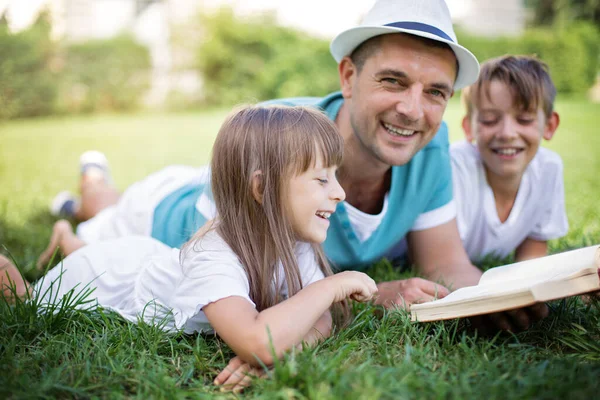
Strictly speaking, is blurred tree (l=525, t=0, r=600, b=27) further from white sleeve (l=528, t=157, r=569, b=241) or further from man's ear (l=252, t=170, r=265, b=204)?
man's ear (l=252, t=170, r=265, b=204)

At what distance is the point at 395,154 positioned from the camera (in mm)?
2783

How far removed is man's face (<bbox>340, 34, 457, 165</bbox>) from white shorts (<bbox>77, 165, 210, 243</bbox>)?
1195 mm

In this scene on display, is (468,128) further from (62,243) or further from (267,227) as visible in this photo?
(62,243)

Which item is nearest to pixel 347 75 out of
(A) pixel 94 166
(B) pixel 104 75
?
(A) pixel 94 166

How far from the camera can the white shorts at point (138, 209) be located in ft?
11.7

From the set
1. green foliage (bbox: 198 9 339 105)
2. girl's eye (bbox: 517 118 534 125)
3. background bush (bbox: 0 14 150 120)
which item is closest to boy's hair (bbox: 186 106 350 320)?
girl's eye (bbox: 517 118 534 125)

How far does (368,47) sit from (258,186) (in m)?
Result: 1.05

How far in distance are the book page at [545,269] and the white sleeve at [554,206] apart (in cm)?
123

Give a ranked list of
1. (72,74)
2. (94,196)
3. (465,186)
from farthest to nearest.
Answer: (72,74), (94,196), (465,186)

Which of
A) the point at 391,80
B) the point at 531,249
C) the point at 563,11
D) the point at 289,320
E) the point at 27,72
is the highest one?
the point at 563,11

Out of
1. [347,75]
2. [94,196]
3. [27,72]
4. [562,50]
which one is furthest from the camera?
[562,50]

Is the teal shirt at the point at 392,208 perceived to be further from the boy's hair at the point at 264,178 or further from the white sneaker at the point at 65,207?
the white sneaker at the point at 65,207

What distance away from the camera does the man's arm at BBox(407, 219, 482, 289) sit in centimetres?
300

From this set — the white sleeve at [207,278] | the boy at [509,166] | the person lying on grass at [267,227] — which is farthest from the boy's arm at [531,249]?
the white sleeve at [207,278]
